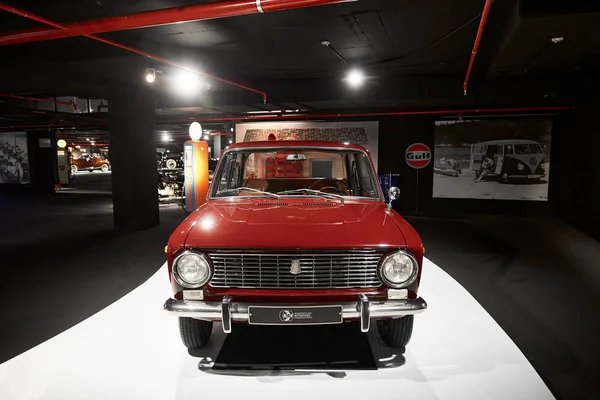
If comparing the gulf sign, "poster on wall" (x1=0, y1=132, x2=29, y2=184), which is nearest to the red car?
the gulf sign

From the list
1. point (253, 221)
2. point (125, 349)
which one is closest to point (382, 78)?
point (253, 221)

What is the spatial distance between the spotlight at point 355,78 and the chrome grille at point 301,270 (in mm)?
6343

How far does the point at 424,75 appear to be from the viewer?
8.57 meters

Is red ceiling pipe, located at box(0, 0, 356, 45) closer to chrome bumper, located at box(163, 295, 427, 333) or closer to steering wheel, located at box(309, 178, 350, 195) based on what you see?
steering wheel, located at box(309, 178, 350, 195)

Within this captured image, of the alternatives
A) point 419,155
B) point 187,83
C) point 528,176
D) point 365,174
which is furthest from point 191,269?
point 528,176

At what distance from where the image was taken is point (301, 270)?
8.16ft

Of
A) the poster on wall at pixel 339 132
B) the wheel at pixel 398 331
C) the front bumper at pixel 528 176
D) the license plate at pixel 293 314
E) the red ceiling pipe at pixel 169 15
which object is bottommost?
the wheel at pixel 398 331

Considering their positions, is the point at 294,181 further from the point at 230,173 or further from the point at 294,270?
the point at 294,270

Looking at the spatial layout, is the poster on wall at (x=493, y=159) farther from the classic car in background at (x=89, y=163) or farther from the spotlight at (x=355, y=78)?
the classic car in background at (x=89, y=163)

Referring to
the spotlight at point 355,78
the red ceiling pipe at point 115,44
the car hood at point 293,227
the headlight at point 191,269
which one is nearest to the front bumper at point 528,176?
the spotlight at point 355,78

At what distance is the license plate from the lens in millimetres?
2402

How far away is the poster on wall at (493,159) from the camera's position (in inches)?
412

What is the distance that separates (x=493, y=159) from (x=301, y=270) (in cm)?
1010

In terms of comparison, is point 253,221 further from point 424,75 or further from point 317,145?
point 424,75
